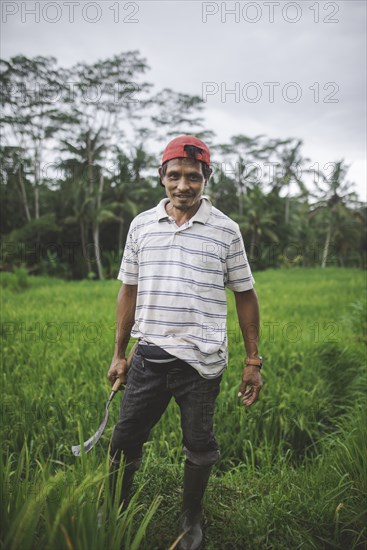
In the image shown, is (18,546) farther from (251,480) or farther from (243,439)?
(243,439)

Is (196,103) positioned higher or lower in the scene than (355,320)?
higher

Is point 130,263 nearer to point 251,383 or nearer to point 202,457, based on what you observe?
point 251,383

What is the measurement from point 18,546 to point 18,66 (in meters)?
16.4

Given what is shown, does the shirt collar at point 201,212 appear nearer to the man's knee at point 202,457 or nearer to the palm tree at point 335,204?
the man's knee at point 202,457

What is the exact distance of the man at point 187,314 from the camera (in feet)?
4.49

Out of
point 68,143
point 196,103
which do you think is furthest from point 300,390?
point 196,103

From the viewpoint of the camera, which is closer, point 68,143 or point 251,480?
point 251,480

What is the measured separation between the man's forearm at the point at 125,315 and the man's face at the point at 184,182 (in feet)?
1.32

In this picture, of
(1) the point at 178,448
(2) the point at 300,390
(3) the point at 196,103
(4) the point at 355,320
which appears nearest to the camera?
(1) the point at 178,448

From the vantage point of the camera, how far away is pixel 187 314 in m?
1.36

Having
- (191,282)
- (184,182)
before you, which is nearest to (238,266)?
(191,282)

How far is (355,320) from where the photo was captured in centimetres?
495

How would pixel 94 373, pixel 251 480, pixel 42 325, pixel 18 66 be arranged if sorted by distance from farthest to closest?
1. pixel 18 66
2. pixel 42 325
3. pixel 94 373
4. pixel 251 480

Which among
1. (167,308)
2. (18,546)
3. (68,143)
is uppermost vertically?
(68,143)
